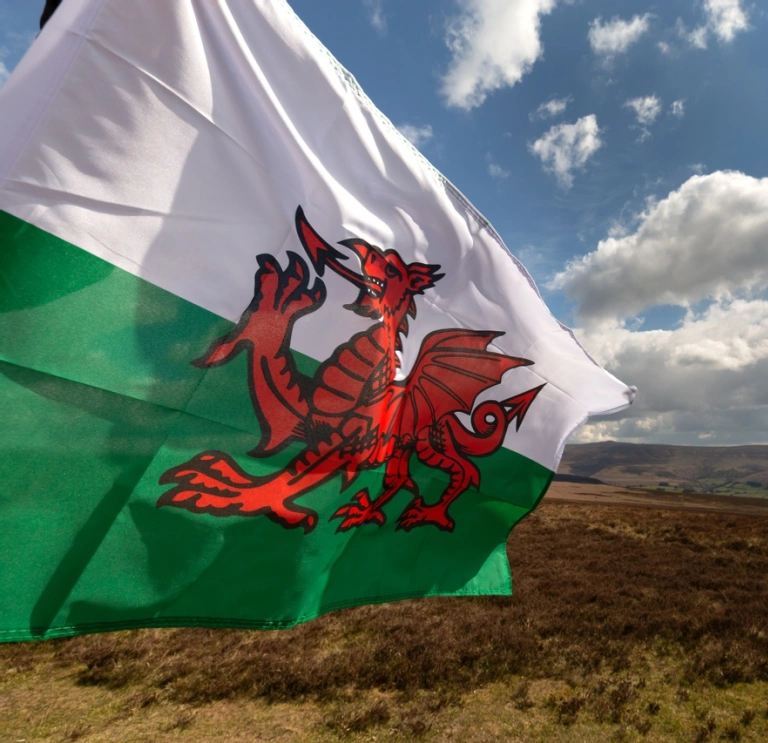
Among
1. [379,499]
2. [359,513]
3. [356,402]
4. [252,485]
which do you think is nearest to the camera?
[252,485]

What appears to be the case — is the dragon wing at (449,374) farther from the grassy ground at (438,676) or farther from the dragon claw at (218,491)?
the grassy ground at (438,676)

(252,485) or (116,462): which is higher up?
(116,462)

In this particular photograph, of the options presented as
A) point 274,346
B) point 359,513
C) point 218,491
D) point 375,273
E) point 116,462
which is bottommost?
point 359,513

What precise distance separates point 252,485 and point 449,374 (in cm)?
183

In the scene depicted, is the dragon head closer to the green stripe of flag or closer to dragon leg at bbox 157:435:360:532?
the green stripe of flag

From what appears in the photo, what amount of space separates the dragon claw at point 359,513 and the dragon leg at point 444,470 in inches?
11.9

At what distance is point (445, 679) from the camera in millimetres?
8633

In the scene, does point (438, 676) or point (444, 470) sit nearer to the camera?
point (444, 470)

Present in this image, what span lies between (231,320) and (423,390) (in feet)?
5.60

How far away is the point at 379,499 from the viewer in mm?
3584

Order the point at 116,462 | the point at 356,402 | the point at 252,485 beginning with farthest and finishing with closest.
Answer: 1. the point at 356,402
2. the point at 252,485
3. the point at 116,462

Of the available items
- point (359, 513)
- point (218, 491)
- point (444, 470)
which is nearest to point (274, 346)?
point (218, 491)

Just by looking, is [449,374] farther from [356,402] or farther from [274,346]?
[274,346]

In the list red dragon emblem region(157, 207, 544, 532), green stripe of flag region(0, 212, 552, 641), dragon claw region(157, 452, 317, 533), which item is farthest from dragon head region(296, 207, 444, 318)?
dragon claw region(157, 452, 317, 533)
